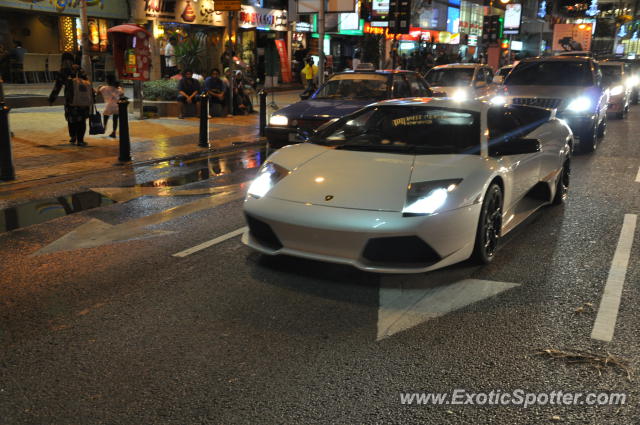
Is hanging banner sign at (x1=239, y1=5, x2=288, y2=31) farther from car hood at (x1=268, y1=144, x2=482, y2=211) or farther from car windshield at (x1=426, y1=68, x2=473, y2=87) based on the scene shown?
car hood at (x1=268, y1=144, x2=482, y2=211)

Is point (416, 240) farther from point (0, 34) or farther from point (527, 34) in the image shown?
point (527, 34)

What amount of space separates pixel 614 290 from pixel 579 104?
338 inches

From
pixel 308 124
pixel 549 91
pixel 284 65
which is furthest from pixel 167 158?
pixel 284 65

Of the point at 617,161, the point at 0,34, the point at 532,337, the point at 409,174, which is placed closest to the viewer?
the point at 532,337

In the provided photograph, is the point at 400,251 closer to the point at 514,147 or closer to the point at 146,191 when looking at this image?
the point at 514,147

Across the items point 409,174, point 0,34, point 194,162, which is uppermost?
point 0,34

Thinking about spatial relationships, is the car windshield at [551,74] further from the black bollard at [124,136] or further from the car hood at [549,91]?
the black bollard at [124,136]

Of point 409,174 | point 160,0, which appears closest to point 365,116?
point 409,174

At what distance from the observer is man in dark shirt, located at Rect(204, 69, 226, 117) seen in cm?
1788

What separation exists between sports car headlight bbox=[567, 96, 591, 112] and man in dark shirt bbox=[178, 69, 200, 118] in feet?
33.0

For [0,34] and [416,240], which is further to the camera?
[0,34]

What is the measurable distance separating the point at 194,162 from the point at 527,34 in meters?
73.6

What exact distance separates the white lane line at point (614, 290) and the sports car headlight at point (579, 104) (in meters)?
6.32

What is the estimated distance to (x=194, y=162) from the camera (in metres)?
11.3
